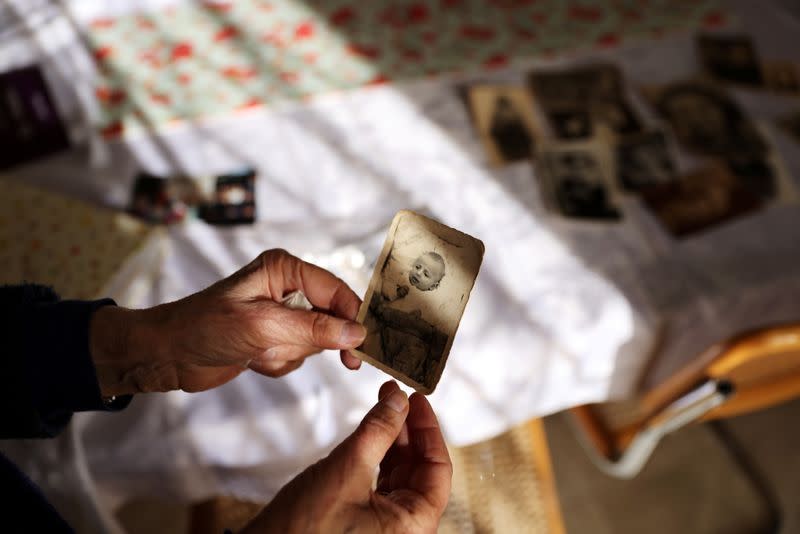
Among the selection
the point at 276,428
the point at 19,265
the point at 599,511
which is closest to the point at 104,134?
the point at 19,265

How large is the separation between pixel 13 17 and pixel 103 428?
3.84ft

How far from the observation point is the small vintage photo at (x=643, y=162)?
120 cm

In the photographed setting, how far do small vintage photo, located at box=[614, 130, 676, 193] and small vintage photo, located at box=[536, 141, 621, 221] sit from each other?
0.03m

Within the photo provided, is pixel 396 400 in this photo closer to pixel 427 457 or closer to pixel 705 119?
pixel 427 457

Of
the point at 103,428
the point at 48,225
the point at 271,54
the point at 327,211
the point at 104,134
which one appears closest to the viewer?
the point at 103,428

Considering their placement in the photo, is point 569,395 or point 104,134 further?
point 104,134

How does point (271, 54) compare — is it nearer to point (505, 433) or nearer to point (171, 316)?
point (171, 316)

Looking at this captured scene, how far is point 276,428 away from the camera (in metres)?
0.94

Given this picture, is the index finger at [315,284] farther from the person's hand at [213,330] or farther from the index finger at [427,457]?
the index finger at [427,457]

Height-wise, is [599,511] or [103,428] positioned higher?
[103,428]

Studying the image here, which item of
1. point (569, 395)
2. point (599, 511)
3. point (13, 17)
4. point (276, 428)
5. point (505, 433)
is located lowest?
point (599, 511)

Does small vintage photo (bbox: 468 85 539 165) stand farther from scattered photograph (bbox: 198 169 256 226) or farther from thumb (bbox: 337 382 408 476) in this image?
thumb (bbox: 337 382 408 476)

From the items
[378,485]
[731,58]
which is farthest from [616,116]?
[378,485]

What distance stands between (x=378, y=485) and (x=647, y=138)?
3.26 ft
